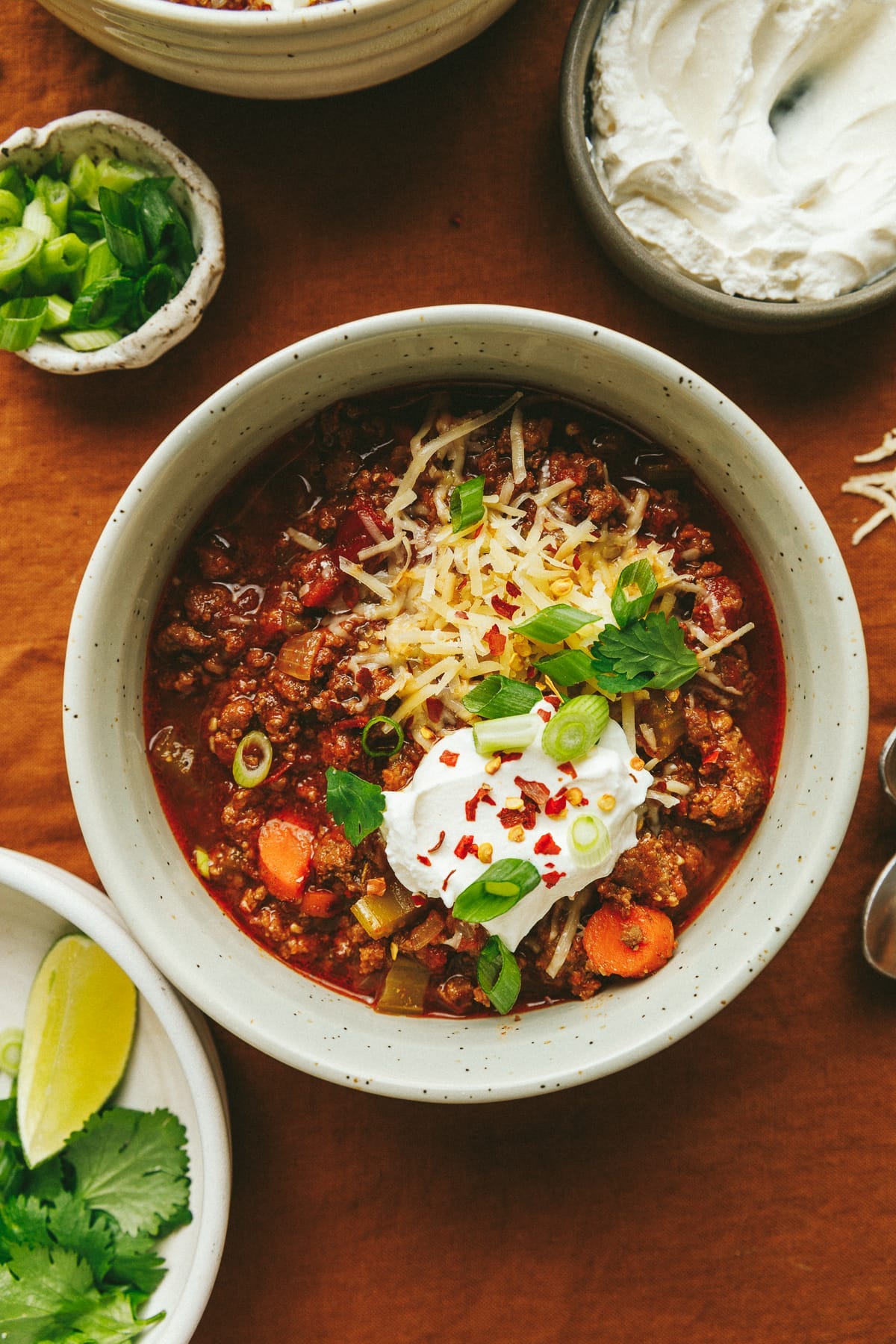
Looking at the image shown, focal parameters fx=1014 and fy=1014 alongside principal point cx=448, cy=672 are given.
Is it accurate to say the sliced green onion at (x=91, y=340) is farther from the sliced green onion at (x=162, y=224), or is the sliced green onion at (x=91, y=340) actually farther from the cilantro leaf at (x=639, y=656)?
the cilantro leaf at (x=639, y=656)

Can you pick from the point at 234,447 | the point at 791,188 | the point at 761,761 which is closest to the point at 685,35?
the point at 791,188

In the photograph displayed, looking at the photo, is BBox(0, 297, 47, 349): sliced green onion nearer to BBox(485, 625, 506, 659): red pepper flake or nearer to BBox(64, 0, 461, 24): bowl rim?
BBox(64, 0, 461, 24): bowl rim

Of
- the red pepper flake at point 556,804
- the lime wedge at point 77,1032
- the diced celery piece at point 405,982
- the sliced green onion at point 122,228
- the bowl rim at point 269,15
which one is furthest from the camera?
the lime wedge at point 77,1032

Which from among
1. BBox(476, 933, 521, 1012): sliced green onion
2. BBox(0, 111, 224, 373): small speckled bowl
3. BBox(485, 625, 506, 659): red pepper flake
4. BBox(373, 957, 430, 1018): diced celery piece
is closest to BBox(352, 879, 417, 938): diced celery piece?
BBox(373, 957, 430, 1018): diced celery piece

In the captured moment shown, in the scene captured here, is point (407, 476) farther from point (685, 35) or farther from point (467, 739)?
point (685, 35)

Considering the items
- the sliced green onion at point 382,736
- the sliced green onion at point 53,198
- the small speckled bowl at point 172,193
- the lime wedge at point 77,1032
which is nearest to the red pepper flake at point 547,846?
the sliced green onion at point 382,736

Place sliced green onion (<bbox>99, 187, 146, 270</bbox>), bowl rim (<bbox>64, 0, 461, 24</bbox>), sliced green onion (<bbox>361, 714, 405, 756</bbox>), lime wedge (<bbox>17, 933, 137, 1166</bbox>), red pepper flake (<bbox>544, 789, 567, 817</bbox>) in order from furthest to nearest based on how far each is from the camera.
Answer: lime wedge (<bbox>17, 933, 137, 1166</bbox>)
sliced green onion (<bbox>99, 187, 146, 270</bbox>)
sliced green onion (<bbox>361, 714, 405, 756</bbox>)
red pepper flake (<bbox>544, 789, 567, 817</bbox>)
bowl rim (<bbox>64, 0, 461, 24</bbox>)
